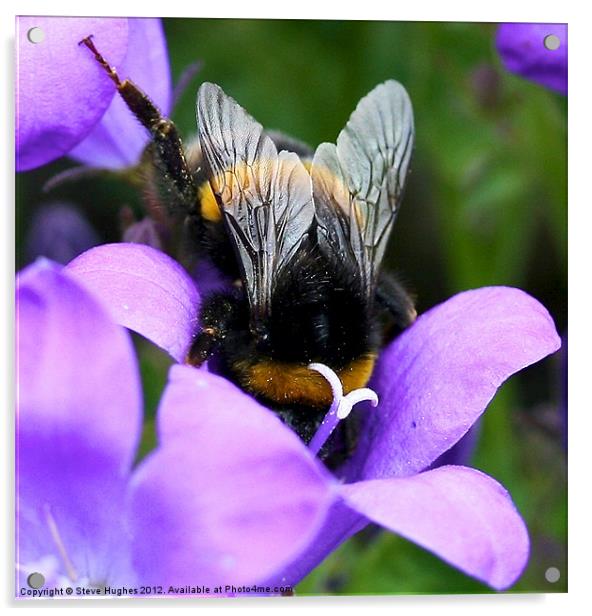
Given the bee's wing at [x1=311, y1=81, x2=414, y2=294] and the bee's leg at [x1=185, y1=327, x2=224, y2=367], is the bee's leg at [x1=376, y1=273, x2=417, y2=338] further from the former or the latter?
the bee's leg at [x1=185, y1=327, x2=224, y2=367]

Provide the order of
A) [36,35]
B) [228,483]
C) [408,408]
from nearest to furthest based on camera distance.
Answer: [228,483] < [408,408] < [36,35]

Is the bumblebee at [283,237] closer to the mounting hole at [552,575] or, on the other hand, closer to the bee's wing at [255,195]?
the bee's wing at [255,195]

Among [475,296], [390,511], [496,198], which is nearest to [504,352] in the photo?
[475,296]

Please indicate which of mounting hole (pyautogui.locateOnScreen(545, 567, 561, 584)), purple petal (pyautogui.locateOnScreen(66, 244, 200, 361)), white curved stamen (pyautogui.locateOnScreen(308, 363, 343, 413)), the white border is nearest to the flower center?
white curved stamen (pyautogui.locateOnScreen(308, 363, 343, 413))

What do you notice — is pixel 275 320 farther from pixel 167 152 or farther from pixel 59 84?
pixel 59 84

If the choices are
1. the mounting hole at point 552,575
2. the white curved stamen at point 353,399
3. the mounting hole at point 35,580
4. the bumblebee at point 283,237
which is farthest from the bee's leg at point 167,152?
the mounting hole at point 552,575
